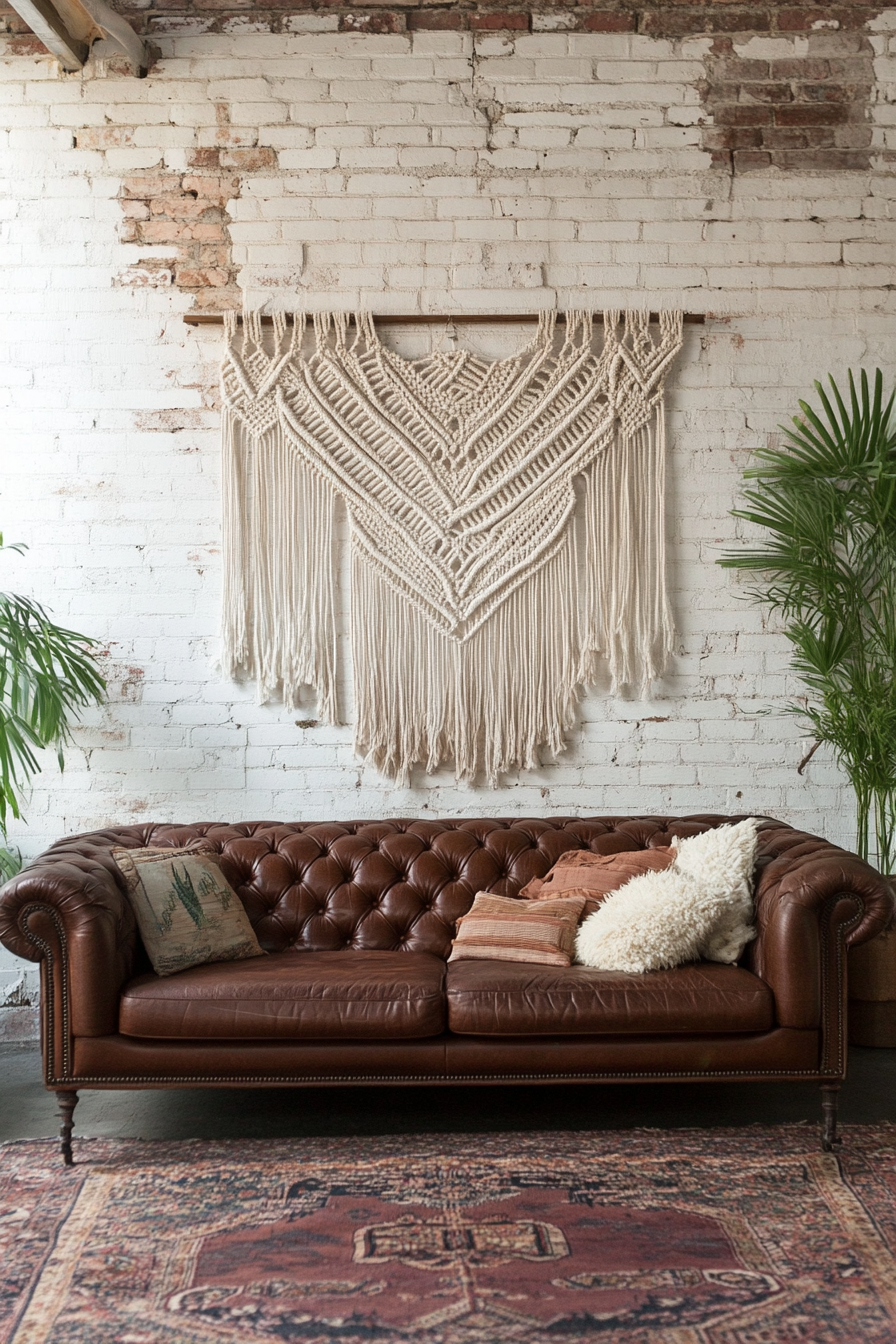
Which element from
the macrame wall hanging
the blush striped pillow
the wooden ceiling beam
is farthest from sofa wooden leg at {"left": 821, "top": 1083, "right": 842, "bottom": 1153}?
the wooden ceiling beam

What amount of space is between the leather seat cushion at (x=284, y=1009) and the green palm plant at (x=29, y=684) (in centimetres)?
89

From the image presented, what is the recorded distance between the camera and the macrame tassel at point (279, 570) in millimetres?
3498

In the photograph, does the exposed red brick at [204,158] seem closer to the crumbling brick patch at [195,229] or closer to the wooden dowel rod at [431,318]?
the crumbling brick patch at [195,229]

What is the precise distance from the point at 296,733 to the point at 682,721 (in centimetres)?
129

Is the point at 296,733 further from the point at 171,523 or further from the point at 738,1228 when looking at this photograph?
the point at 738,1228

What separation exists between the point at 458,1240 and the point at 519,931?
830 millimetres

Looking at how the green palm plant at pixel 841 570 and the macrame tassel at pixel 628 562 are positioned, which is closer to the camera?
the green palm plant at pixel 841 570

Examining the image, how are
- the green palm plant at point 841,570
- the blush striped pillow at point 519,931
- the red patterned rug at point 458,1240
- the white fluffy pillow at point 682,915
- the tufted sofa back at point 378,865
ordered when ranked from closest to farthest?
1. the red patterned rug at point 458,1240
2. the white fluffy pillow at point 682,915
3. the blush striped pillow at point 519,931
4. the tufted sofa back at point 378,865
5. the green palm plant at point 841,570

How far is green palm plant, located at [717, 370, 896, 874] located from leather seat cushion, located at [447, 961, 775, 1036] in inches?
39.8

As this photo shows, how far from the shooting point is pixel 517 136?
3572 millimetres

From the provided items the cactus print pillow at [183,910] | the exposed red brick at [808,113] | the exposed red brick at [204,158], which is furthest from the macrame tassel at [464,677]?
the exposed red brick at [808,113]

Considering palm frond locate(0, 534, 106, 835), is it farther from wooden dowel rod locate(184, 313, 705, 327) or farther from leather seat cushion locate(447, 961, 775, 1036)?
leather seat cushion locate(447, 961, 775, 1036)

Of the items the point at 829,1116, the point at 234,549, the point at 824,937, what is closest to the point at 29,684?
the point at 234,549

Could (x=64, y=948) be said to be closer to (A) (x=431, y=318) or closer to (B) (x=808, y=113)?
(A) (x=431, y=318)
